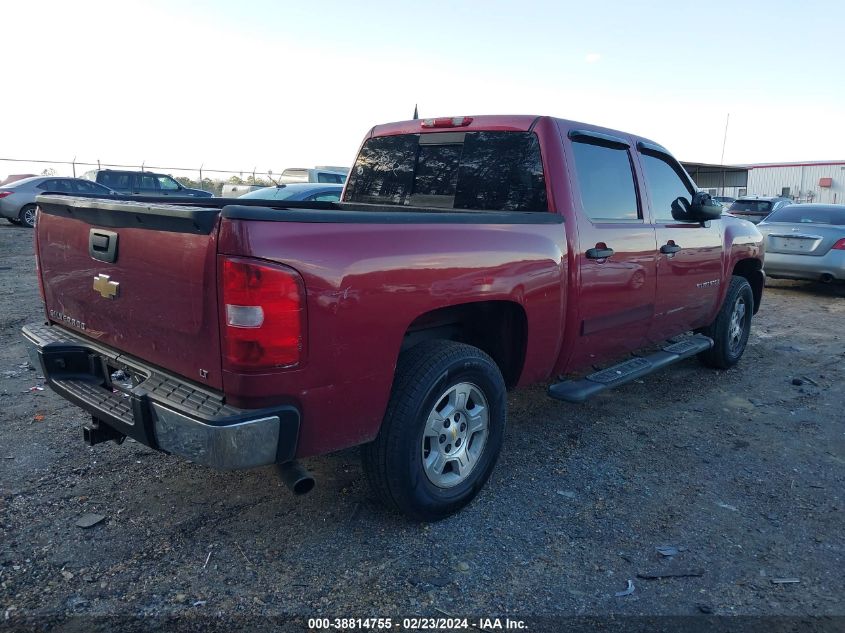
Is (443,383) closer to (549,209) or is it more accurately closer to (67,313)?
(549,209)

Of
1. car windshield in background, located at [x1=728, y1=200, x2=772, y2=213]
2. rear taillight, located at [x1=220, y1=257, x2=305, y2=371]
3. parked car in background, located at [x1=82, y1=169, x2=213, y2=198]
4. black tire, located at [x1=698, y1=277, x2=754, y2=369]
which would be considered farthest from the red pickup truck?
parked car in background, located at [x1=82, y1=169, x2=213, y2=198]

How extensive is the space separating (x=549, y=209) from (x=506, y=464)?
5.16 ft

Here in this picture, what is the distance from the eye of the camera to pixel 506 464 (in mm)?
3947

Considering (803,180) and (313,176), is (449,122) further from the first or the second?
(803,180)

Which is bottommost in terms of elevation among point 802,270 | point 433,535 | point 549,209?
point 433,535

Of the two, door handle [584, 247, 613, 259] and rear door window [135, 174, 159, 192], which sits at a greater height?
rear door window [135, 174, 159, 192]

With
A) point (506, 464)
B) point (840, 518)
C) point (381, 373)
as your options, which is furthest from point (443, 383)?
point (840, 518)

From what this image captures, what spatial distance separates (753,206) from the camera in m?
17.8

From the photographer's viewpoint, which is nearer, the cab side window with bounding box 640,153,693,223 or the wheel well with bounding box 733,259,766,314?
the cab side window with bounding box 640,153,693,223

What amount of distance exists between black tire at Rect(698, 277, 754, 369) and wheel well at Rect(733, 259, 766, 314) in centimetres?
16

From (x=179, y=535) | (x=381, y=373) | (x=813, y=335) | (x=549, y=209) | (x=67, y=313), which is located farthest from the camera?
(x=813, y=335)

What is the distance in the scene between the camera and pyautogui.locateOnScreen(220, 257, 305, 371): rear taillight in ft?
7.59

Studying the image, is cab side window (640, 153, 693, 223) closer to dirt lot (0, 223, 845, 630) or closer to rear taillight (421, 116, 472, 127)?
rear taillight (421, 116, 472, 127)

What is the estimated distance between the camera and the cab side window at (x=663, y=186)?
475 cm
